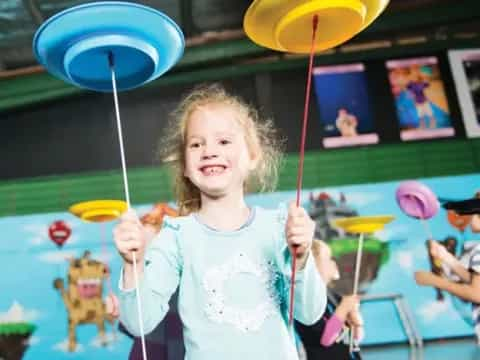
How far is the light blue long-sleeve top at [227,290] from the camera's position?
747 millimetres

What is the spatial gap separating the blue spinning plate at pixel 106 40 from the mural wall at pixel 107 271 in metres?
1.20

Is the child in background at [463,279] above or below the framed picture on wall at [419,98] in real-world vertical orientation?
below

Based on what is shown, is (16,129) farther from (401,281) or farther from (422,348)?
(422,348)

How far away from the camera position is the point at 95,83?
2.71 ft

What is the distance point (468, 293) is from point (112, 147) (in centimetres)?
127

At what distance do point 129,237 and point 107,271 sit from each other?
50.3 inches

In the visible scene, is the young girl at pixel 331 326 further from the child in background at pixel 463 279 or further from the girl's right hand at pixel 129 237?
the girl's right hand at pixel 129 237

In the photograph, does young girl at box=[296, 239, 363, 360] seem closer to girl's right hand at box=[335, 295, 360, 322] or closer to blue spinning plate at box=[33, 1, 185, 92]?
girl's right hand at box=[335, 295, 360, 322]

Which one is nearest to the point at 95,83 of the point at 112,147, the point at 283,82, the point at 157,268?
the point at 157,268

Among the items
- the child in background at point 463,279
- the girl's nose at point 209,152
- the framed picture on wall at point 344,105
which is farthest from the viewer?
the framed picture on wall at point 344,105

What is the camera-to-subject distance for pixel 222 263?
0.79 m

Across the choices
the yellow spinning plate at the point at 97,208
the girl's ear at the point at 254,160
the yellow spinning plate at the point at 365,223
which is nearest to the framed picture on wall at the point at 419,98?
the yellow spinning plate at the point at 365,223

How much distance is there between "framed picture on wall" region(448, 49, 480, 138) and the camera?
2.10m

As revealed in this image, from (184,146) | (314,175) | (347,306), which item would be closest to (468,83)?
(314,175)
